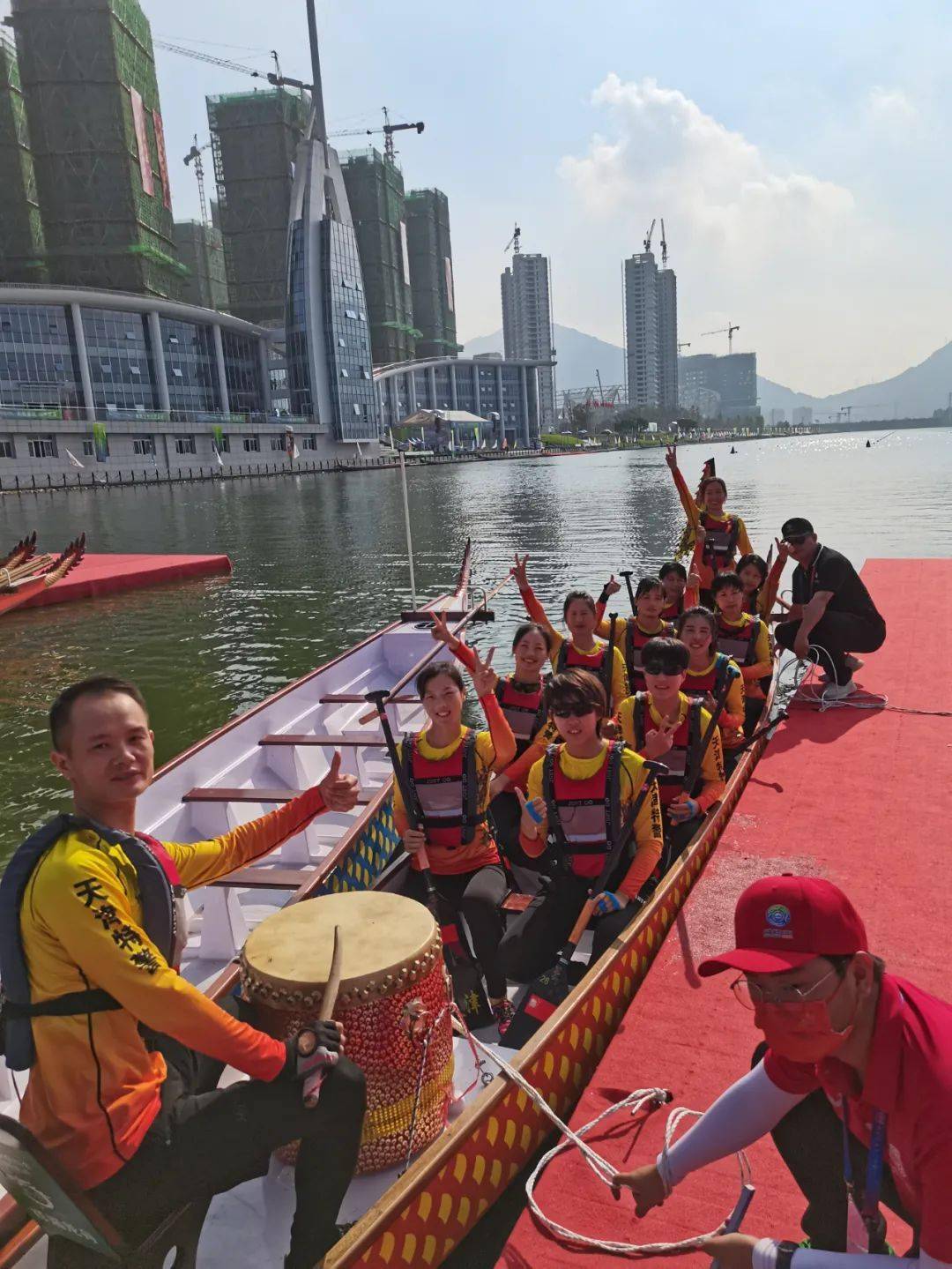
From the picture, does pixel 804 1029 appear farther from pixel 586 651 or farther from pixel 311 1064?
pixel 586 651

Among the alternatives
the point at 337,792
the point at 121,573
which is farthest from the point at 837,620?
the point at 121,573

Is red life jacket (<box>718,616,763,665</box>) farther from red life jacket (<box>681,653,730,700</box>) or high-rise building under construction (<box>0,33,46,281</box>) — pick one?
high-rise building under construction (<box>0,33,46,281</box>)

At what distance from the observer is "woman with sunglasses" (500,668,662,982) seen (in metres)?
4.89

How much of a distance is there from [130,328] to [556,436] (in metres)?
94.3

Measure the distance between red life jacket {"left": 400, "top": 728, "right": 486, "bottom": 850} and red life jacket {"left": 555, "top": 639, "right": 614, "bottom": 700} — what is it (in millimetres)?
2503

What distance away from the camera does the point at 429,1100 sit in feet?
11.6

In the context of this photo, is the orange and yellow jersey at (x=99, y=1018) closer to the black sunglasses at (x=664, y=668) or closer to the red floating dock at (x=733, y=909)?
the red floating dock at (x=733, y=909)

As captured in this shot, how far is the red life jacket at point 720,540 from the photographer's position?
11.0m

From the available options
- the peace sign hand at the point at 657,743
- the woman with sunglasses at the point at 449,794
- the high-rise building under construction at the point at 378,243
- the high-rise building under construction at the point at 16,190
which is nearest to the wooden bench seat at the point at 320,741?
the woman with sunglasses at the point at 449,794

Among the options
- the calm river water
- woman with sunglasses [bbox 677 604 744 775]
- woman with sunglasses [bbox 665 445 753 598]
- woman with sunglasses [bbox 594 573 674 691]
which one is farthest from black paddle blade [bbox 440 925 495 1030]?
woman with sunglasses [bbox 665 445 753 598]

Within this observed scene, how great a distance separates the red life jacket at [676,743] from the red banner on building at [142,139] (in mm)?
105741

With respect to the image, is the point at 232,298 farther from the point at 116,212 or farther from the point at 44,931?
the point at 44,931

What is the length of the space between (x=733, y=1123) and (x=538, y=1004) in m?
2.23

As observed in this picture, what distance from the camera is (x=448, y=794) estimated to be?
5.28 metres
